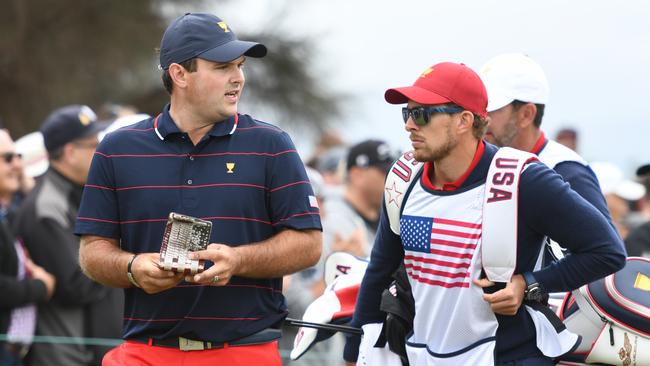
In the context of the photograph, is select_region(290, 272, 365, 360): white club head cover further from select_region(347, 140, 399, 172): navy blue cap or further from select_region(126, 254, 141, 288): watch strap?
select_region(347, 140, 399, 172): navy blue cap

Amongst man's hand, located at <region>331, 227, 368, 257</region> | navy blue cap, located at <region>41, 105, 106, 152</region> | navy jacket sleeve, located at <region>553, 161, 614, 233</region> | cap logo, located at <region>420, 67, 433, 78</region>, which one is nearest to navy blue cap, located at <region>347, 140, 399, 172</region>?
man's hand, located at <region>331, 227, 368, 257</region>

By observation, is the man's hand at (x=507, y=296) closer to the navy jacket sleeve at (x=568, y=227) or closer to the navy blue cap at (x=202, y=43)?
the navy jacket sleeve at (x=568, y=227)

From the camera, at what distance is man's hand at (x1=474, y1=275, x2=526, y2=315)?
461cm

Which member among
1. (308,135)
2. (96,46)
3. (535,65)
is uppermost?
(535,65)

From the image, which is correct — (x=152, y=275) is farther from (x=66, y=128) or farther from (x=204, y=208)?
(x=66, y=128)

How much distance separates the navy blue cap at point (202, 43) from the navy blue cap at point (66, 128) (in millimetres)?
3242

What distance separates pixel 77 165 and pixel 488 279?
4298 mm

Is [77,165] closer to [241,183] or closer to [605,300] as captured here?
[241,183]

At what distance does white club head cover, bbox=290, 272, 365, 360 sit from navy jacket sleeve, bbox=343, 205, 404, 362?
0.25 meters

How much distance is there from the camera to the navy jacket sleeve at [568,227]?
4598 mm

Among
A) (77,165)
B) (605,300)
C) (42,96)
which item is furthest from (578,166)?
(42,96)

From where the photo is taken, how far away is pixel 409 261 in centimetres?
495

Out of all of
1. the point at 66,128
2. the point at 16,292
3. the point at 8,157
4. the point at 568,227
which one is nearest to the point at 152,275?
the point at 568,227

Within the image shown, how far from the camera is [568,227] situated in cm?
462
